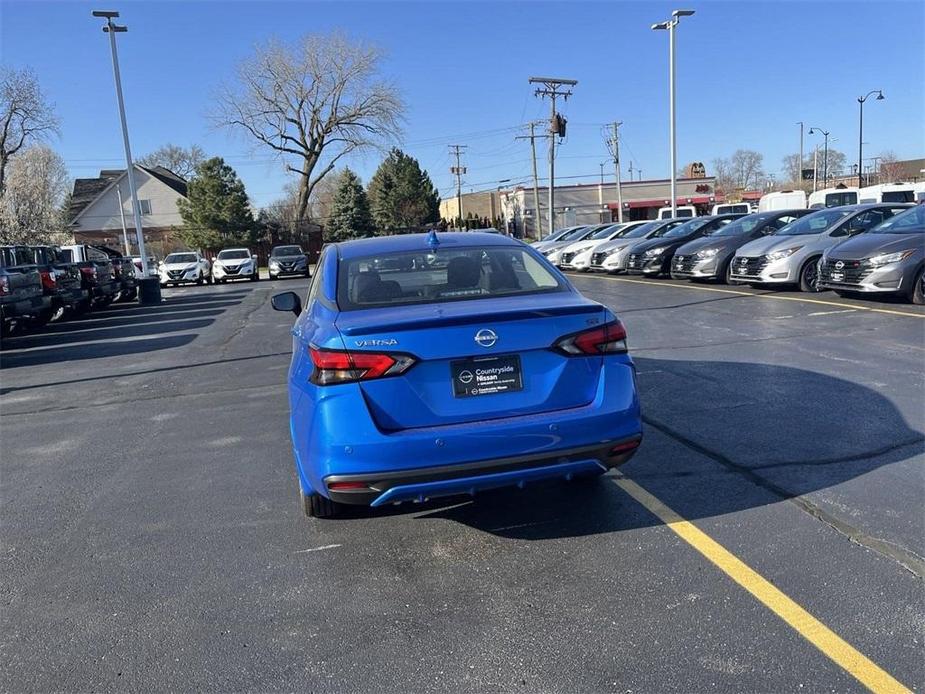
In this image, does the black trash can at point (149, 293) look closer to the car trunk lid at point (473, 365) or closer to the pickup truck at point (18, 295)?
the pickup truck at point (18, 295)

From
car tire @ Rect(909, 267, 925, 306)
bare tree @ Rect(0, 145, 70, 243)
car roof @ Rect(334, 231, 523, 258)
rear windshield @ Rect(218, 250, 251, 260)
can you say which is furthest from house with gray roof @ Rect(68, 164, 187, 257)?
car roof @ Rect(334, 231, 523, 258)

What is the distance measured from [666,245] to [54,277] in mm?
14348

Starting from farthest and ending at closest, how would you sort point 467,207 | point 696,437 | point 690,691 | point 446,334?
point 467,207, point 696,437, point 446,334, point 690,691

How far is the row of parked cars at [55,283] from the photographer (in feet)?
41.2

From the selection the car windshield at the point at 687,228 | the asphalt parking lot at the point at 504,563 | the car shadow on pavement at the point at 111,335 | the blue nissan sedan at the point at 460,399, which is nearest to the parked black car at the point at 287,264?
the car shadow on pavement at the point at 111,335

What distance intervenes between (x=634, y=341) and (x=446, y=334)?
642cm

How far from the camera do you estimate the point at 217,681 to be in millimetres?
2742

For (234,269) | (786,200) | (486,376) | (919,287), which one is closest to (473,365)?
(486,376)

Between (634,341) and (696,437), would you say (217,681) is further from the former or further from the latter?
(634,341)

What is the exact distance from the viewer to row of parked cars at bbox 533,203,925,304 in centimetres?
1088

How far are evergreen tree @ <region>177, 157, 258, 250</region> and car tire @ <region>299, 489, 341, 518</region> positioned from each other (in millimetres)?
51022

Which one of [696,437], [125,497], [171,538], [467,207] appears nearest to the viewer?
[171,538]

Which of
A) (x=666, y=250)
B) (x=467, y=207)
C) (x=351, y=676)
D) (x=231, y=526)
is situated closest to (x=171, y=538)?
(x=231, y=526)

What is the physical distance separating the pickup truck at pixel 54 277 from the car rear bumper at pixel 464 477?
12.9m
